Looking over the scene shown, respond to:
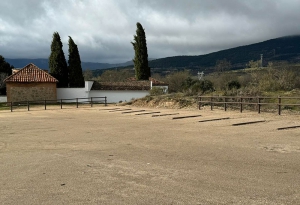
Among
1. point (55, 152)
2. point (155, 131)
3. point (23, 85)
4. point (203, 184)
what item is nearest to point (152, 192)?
point (203, 184)

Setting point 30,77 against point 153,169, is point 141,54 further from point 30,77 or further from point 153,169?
point 153,169

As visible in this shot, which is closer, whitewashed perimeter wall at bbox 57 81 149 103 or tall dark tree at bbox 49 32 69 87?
whitewashed perimeter wall at bbox 57 81 149 103

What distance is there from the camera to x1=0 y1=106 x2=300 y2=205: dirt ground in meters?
4.80

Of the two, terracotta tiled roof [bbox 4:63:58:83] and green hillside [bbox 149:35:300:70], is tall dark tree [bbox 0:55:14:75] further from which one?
green hillside [bbox 149:35:300:70]

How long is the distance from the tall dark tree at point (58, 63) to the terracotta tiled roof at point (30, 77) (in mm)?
4610

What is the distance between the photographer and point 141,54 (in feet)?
169

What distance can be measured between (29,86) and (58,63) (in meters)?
7.93

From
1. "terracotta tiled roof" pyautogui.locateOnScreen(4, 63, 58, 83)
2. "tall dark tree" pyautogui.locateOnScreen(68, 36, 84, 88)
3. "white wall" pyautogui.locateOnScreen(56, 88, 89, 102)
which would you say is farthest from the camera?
"tall dark tree" pyautogui.locateOnScreen(68, 36, 84, 88)

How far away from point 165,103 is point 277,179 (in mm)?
20972

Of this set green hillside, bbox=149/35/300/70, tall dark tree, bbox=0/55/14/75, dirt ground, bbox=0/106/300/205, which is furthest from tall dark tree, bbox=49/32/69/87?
green hillside, bbox=149/35/300/70

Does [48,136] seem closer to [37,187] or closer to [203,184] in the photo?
[37,187]

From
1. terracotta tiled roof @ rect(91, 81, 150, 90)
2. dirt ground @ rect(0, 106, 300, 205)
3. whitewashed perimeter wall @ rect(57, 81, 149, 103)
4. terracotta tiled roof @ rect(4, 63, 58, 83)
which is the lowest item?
dirt ground @ rect(0, 106, 300, 205)

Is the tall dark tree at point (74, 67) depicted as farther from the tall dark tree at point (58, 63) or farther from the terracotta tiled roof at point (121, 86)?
the terracotta tiled roof at point (121, 86)

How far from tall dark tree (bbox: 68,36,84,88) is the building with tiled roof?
645 centimetres
